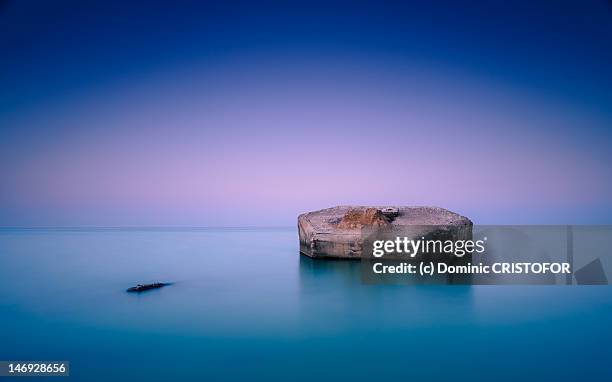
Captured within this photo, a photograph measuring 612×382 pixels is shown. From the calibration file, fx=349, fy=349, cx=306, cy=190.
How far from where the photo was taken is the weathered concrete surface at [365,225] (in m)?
12.8

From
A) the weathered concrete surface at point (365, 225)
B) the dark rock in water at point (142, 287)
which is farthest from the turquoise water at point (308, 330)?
the weathered concrete surface at point (365, 225)

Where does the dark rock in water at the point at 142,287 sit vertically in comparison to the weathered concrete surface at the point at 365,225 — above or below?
below

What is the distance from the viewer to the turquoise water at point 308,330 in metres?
4.30

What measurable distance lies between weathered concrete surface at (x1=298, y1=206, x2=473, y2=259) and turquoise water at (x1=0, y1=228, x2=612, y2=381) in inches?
129

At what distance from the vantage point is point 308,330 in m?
5.84

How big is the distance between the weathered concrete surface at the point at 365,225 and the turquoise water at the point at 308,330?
328cm

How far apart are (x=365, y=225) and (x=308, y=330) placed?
7694mm
